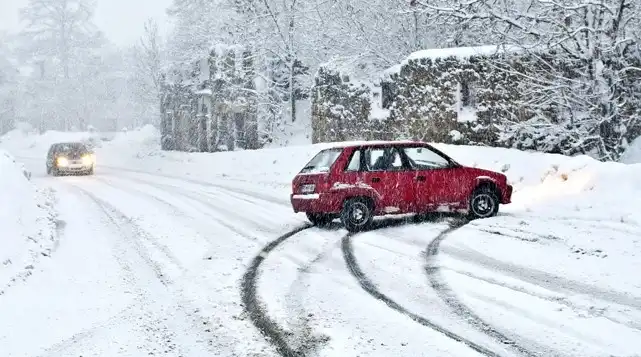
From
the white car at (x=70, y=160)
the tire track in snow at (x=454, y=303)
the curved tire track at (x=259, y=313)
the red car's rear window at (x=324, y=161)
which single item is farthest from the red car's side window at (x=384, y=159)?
the white car at (x=70, y=160)

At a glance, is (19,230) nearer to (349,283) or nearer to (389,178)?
(349,283)

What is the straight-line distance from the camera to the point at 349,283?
6934 millimetres

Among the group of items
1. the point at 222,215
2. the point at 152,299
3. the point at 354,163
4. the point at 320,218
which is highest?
the point at 354,163

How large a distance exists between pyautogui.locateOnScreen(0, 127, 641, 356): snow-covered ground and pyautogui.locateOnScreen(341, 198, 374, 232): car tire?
0.28m

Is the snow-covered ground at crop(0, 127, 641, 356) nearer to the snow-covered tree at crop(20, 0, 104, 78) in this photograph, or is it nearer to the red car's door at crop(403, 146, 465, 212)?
the red car's door at crop(403, 146, 465, 212)

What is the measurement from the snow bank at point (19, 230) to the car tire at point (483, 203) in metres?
7.39

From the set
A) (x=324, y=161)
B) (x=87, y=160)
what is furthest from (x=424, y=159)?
(x=87, y=160)

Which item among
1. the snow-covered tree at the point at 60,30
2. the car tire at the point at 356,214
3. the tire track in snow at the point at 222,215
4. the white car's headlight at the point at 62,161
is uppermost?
the snow-covered tree at the point at 60,30

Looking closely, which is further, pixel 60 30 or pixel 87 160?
pixel 60 30

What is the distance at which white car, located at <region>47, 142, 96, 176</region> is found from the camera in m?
26.2

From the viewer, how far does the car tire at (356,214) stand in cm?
1050

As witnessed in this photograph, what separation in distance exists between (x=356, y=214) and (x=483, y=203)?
104 inches

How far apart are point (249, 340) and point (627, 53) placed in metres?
14.0

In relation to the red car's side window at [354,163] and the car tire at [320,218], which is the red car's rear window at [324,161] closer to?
the red car's side window at [354,163]
